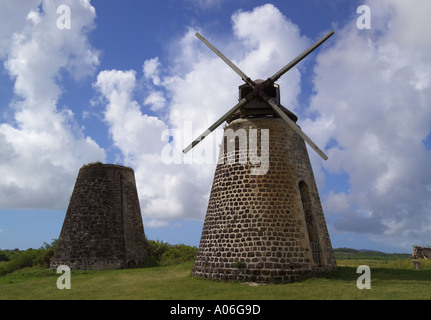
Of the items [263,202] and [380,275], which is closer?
[263,202]

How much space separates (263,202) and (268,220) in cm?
74

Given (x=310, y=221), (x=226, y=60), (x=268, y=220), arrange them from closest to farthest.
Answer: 1. (x=268, y=220)
2. (x=310, y=221)
3. (x=226, y=60)

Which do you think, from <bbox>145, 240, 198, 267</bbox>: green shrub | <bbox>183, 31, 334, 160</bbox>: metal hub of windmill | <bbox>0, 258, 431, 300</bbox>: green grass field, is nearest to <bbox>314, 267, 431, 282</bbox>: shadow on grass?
<bbox>0, 258, 431, 300</bbox>: green grass field

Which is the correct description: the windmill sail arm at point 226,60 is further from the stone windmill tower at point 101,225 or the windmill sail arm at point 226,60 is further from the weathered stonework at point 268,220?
the stone windmill tower at point 101,225

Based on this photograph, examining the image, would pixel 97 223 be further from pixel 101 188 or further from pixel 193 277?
pixel 193 277

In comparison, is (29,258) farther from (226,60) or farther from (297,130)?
(297,130)

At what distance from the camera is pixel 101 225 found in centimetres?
2291

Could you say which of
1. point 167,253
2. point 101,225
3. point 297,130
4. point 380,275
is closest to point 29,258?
point 101,225

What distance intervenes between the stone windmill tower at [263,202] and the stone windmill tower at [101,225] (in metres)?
9.01

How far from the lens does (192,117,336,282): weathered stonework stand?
546 inches

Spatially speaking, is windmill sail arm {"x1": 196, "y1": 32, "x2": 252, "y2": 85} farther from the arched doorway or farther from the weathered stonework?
the arched doorway

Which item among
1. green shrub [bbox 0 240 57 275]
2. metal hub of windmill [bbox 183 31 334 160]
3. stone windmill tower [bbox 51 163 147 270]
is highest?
metal hub of windmill [bbox 183 31 334 160]

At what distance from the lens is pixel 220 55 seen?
723 inches

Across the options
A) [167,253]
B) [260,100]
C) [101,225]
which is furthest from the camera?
[167,253]
